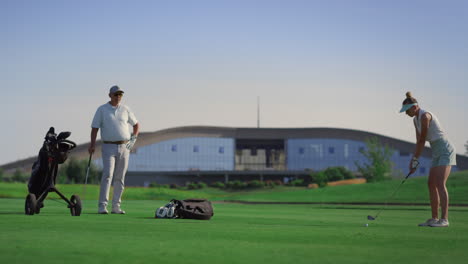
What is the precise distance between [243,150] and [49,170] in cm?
10627

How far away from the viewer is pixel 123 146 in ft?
46.0

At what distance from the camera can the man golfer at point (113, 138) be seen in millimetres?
13844

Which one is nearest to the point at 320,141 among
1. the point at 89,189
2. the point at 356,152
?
the point at 356,152

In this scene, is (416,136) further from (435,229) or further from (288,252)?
(288,252)

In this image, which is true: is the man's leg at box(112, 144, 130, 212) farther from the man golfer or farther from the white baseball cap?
the white baseball cap

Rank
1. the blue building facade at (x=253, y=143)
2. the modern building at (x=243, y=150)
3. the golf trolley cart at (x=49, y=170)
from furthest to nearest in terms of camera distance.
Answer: the blue building facade at (x=253, y=143), the modern building at (x=243, y=150), the golf trolley cart at (x=49, y=170)

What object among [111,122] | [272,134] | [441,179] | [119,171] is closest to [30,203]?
[119,171]

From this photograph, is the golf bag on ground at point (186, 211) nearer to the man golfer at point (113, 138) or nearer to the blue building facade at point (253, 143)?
the man golfer at point (113, 138)

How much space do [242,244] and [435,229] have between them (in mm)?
4279

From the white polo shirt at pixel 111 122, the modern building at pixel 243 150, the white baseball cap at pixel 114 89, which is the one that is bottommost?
the white polo shirt at pixel 111 122

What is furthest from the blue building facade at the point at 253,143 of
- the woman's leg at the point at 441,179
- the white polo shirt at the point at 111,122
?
the woman's leg at the point at 441,179

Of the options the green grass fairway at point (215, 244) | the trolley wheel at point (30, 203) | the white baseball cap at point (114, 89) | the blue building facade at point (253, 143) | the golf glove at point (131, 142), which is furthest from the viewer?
the blue building facade at point (253, 143)

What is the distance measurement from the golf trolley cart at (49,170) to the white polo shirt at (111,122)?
1.05 m

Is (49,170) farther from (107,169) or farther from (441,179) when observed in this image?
(441,179)
